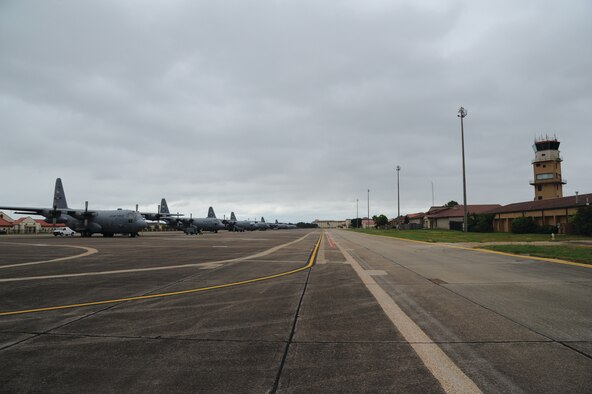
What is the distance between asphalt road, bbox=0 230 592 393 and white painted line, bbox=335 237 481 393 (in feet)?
0.07

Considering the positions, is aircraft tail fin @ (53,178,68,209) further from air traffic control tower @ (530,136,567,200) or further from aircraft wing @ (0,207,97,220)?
air traffic control tower @ (530,136,567,200)

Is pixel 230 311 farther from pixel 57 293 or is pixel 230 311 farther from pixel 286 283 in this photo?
pixel 57 293

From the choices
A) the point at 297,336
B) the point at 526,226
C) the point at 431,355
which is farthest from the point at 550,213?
the point at 297,336

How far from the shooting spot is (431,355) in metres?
4.28

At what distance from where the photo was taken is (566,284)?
9.21 m

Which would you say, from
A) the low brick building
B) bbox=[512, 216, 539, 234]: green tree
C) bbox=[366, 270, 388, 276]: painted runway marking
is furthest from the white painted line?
bbox=[512, 216, 539, 234]: green tree

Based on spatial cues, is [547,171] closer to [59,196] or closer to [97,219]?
[97,219]

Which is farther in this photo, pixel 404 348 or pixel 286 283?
pixel 286 283

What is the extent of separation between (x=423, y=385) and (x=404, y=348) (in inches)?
41.5

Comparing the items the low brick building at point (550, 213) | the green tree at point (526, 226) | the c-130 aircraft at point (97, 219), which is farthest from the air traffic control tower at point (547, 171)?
the c-130 aircraft at point (97, 219)

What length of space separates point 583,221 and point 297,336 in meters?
46.9

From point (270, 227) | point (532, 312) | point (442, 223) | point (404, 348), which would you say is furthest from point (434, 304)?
point (270, 227)

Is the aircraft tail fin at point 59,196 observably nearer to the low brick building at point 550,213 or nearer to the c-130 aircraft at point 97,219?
the c-130 aircraft at point 97,219

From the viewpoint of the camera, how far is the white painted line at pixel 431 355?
11.4 feet
